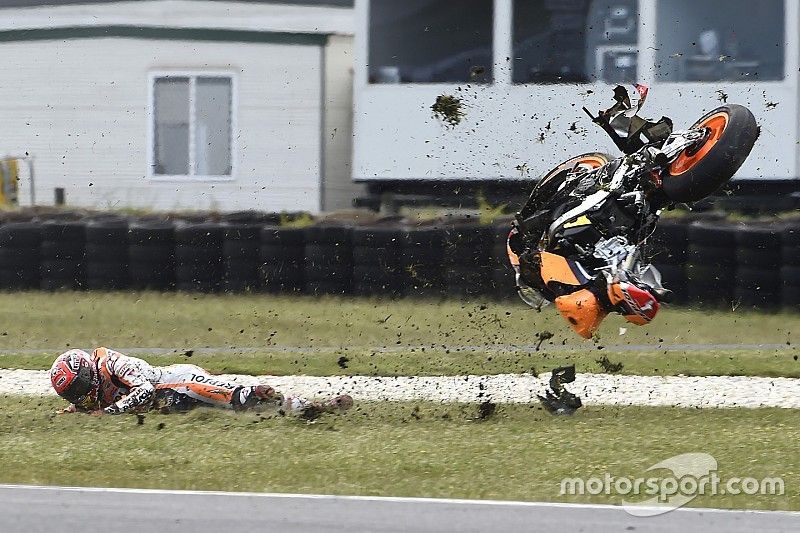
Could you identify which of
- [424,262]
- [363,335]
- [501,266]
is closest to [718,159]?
[363,335]

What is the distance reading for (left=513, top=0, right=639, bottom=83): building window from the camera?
62.3ft

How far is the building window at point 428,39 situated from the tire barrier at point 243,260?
12.2ft

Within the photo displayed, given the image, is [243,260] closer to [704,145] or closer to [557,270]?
[557,270]

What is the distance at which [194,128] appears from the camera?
21312 mm

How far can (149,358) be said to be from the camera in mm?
14211

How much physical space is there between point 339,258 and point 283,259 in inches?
26.7

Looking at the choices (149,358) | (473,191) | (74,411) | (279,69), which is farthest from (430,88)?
(74,411)

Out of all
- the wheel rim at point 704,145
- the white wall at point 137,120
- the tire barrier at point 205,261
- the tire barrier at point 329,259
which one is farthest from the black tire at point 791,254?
the white wall at point 137,120

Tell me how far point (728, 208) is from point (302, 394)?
8.19m

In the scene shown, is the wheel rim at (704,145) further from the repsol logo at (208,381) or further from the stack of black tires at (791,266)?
the stack of black tires at (791,266)

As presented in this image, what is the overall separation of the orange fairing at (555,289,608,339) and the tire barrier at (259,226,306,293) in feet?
22.8

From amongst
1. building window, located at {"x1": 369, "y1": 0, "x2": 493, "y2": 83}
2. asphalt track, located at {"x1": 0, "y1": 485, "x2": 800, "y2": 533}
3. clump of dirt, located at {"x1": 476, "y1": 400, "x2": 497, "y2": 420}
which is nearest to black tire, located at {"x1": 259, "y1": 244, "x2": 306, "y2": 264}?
building window, located at {"x1": 369, "y1": 0, "x2": 493, "y2": 83}

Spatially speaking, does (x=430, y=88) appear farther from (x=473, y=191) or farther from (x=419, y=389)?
(x=419, y=389)

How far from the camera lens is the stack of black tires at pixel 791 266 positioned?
15477mm
